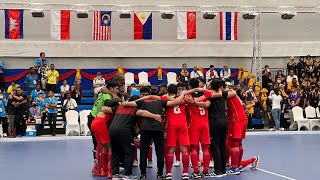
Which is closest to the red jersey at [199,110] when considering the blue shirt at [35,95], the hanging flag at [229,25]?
the blue shirt at [35,95]

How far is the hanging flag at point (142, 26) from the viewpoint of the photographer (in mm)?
27734

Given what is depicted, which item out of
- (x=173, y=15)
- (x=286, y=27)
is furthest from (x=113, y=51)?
(x=286, y=27)

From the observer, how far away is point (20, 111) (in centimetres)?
2184

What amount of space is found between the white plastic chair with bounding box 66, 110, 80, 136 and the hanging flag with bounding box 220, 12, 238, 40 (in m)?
10.9

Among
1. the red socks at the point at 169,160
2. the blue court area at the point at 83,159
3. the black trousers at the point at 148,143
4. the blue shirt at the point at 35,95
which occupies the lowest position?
the blue court area at the point at 83,159

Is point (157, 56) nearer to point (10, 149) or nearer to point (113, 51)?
point (113, 51)

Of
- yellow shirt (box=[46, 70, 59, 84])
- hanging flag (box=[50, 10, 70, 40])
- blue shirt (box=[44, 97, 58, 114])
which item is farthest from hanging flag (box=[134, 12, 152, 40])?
blue shirt (box=[44, 97, 58, 114])

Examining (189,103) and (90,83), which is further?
(90,83)

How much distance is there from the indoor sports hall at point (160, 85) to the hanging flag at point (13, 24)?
0.06 metres

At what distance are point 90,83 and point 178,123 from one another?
63.7ft

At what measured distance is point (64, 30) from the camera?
87.8 ft

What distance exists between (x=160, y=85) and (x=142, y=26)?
11276 mm

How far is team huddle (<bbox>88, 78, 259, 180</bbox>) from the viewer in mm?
9961

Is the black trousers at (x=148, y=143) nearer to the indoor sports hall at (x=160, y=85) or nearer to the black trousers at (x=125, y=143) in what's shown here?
the indoor sports hall at (x=160, y=85)
